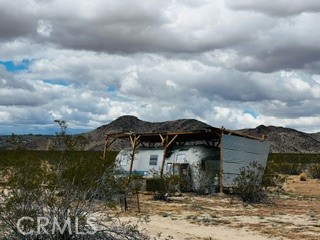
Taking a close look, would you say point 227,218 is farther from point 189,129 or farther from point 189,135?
point 189,129

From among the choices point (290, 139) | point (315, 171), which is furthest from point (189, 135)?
point (290, 139)

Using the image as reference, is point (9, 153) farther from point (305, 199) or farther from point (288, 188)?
point (288, 188)

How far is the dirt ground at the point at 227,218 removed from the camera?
46.9 feet

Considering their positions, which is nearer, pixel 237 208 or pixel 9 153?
pixel 9 153

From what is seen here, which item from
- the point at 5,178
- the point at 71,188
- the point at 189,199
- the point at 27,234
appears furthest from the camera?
the point at 189,199

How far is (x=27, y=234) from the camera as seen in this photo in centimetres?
992

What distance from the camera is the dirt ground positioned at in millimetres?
14297

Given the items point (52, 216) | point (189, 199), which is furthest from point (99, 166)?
point (189, 199)

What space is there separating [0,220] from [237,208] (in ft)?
42.3

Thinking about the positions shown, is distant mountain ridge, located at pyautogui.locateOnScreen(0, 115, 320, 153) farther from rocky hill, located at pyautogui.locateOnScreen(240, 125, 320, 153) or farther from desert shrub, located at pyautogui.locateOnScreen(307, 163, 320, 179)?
desert shrub, located at pyautogui.locateOnScreen(307, 163, 320, 179)

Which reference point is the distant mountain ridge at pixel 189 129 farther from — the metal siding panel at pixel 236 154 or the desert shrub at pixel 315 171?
the metal siding panel at pixel 236 154

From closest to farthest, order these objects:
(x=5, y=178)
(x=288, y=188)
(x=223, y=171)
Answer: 1. (x=5, y=178)
2. (x=223, y=171)
3. (x=288, y=188)

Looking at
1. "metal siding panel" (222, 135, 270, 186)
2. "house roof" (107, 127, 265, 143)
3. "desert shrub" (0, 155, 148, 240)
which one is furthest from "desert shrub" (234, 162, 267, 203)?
"desert shrub" (0, 155, 148, 240)

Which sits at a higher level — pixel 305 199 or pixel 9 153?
pixel 9 153
